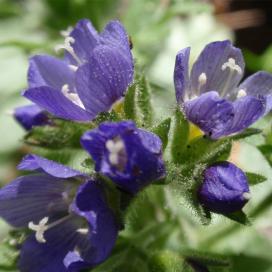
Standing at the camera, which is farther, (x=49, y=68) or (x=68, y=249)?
(x=49, y=68)

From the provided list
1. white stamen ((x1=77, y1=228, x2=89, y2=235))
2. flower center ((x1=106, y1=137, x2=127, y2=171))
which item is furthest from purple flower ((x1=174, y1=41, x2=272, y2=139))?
white stamen ((x1=77, y1=228, x2=89, y2=235))

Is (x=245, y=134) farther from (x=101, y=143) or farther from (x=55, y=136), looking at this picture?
(x=55, y=136)

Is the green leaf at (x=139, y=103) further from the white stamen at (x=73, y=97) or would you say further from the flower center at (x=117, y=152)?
the flower center at (x=117, y=152)

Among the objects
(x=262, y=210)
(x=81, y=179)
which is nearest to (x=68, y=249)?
(x=81, y=179)

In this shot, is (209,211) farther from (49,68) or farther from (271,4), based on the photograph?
(271,4)

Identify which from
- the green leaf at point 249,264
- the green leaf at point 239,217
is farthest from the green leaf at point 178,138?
the green leaf at point 249,264

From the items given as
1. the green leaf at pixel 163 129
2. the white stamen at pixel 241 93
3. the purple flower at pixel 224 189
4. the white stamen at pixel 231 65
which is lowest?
the purple flower at pixel 224 189

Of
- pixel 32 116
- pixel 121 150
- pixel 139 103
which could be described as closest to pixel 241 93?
pixel 139 103
